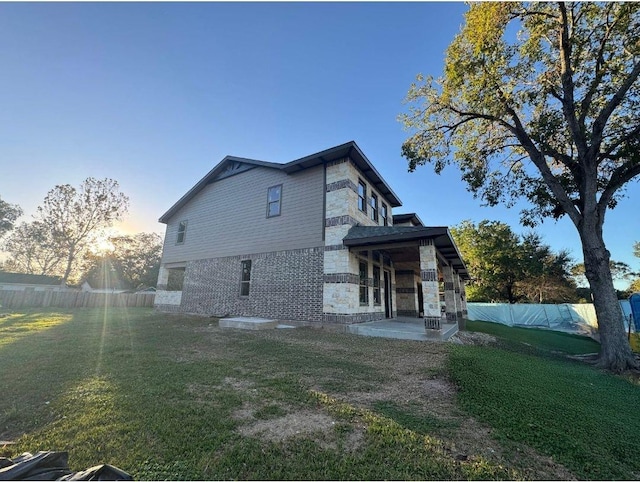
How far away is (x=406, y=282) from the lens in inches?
632

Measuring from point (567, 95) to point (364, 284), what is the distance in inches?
346

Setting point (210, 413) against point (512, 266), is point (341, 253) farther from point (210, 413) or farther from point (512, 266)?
point (512, 266)

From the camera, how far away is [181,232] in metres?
16.5

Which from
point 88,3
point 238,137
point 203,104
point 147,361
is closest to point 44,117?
point 88,3

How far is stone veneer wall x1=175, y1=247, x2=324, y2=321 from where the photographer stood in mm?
10625

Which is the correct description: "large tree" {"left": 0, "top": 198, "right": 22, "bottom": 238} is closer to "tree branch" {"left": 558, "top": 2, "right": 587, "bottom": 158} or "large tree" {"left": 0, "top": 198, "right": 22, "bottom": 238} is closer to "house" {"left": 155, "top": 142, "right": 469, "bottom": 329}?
"house" {"left": 155, "top": 142, "right": 469, "bottom": 329}

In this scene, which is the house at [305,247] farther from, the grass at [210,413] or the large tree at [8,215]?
the large tree at [8,215]

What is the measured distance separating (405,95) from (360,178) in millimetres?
3609

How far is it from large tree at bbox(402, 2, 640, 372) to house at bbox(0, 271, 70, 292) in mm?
41988

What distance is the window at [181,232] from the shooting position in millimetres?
16244

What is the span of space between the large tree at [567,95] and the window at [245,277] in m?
9.97

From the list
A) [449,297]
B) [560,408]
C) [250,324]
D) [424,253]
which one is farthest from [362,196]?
[560,408]

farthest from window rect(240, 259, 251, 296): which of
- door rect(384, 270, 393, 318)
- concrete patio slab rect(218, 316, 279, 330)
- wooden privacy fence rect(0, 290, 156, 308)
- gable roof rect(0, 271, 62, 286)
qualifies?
gable roof rect(0, 271, 62, 286)

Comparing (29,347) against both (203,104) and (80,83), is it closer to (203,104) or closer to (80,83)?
(80,83)
